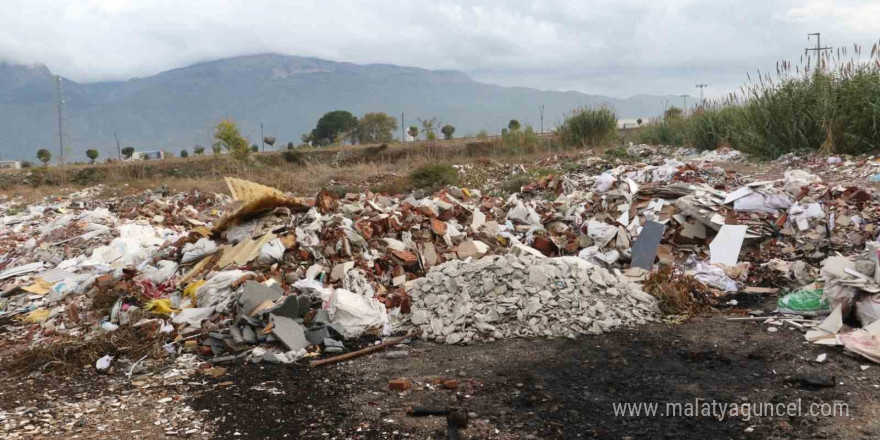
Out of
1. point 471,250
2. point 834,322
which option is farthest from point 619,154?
point 834,322

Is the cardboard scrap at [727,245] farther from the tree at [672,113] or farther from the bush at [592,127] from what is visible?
the tree at [672,113]

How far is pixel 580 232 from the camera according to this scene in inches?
298

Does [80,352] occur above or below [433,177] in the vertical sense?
below

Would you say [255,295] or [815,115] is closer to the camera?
[255,295]

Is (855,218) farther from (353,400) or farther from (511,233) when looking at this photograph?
(353,400)

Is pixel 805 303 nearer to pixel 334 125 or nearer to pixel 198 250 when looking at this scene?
pixel 198 250

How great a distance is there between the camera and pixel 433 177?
1323 centimetres

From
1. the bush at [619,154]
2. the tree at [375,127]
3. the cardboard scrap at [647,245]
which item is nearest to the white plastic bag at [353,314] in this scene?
the cardboard scrap at [647,245]

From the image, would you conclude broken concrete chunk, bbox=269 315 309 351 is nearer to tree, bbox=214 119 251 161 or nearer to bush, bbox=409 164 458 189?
bush, bbox=409 164 458 189

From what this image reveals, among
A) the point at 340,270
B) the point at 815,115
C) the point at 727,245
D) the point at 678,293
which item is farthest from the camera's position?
the point at 815,115

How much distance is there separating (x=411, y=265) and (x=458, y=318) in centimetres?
144

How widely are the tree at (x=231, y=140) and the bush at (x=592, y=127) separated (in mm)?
11176

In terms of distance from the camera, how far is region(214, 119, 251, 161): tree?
67.6 feet

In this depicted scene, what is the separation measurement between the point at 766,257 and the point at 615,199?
2237 mm
